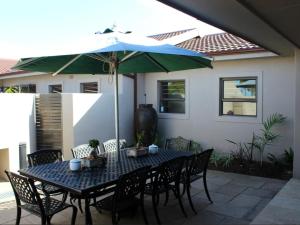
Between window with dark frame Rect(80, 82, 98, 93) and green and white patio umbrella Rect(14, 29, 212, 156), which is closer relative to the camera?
green and white patio umbrella Rect(14, 29, 212, 156)

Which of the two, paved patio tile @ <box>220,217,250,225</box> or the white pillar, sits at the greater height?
the white pillar

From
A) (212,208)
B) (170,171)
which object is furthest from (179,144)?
(170,171)

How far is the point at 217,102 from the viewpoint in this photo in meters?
8.90

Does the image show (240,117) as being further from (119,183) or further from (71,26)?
(71,26)

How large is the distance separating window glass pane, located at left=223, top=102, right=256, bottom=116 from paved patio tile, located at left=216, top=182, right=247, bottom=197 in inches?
107

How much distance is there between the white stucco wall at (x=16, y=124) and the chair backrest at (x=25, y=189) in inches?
142

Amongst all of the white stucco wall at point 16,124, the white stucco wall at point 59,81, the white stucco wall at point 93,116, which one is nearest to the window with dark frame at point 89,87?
the white stucco wall at point 59,81

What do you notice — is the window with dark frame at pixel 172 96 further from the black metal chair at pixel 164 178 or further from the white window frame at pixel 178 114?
the black metal chair at pixel 164 178

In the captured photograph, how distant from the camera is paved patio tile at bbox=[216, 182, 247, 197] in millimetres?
6010

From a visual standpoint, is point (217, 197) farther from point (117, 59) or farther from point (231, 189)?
point (117, 59)

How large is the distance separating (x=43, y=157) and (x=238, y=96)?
564cm

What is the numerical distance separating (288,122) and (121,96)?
480cm

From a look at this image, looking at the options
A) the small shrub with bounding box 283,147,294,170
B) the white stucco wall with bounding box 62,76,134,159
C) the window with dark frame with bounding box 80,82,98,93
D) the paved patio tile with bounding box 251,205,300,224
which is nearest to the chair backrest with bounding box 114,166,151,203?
the paved patio tile with bounding box 251,205,300,224

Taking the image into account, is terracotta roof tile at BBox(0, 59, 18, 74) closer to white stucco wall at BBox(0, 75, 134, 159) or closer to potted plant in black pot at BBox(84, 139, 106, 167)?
white stucco wall at BBox(0, 75, 134, 159)
